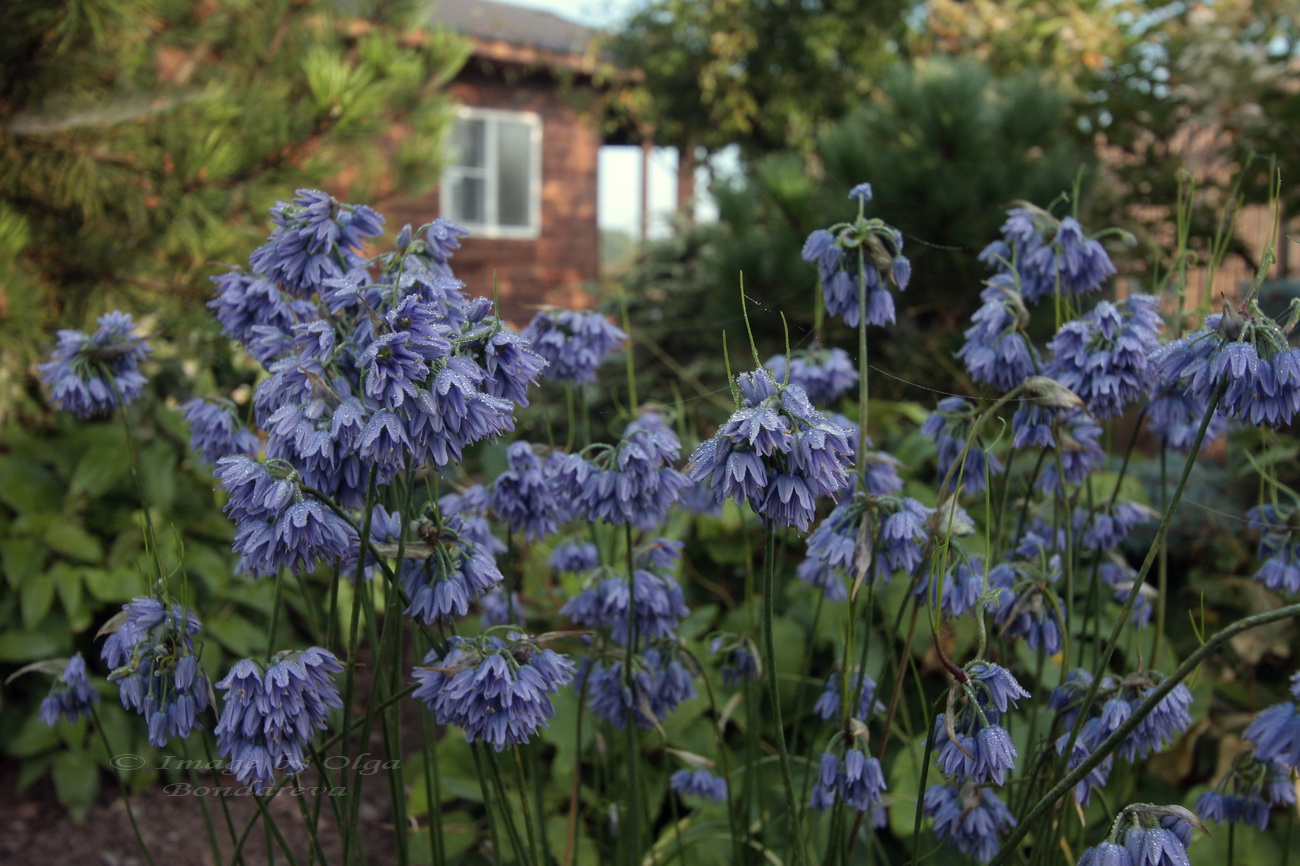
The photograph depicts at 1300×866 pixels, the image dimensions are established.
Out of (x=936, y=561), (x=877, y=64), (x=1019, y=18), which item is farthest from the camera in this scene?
(x=877, y=64)

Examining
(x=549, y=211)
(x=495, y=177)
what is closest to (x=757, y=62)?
(x=549, y=211)

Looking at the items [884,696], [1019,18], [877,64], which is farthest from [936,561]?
[877,64]

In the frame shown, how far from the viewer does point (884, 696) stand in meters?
2.54

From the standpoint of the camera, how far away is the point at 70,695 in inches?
65.1

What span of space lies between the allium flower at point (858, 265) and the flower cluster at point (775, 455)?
47cm

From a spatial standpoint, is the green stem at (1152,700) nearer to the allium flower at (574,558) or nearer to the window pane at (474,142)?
the allium flower at (574,558)

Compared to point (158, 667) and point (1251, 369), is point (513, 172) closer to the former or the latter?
point (158, 667)

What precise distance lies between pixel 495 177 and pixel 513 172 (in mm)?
270

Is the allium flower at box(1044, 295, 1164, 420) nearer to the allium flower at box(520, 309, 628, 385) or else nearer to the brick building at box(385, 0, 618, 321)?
the allium flower at box(520, 309, 628, 385)

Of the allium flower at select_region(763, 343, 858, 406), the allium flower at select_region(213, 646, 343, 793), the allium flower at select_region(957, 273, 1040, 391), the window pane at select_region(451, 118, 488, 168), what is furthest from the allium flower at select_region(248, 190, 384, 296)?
the window pane at select_region(451, 118, 488, 168)

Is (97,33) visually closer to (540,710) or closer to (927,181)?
(540,710)

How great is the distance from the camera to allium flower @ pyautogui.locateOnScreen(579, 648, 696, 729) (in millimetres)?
1664

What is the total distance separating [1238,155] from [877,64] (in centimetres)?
594

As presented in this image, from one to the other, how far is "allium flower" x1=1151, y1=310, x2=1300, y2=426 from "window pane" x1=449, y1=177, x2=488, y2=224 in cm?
1011
